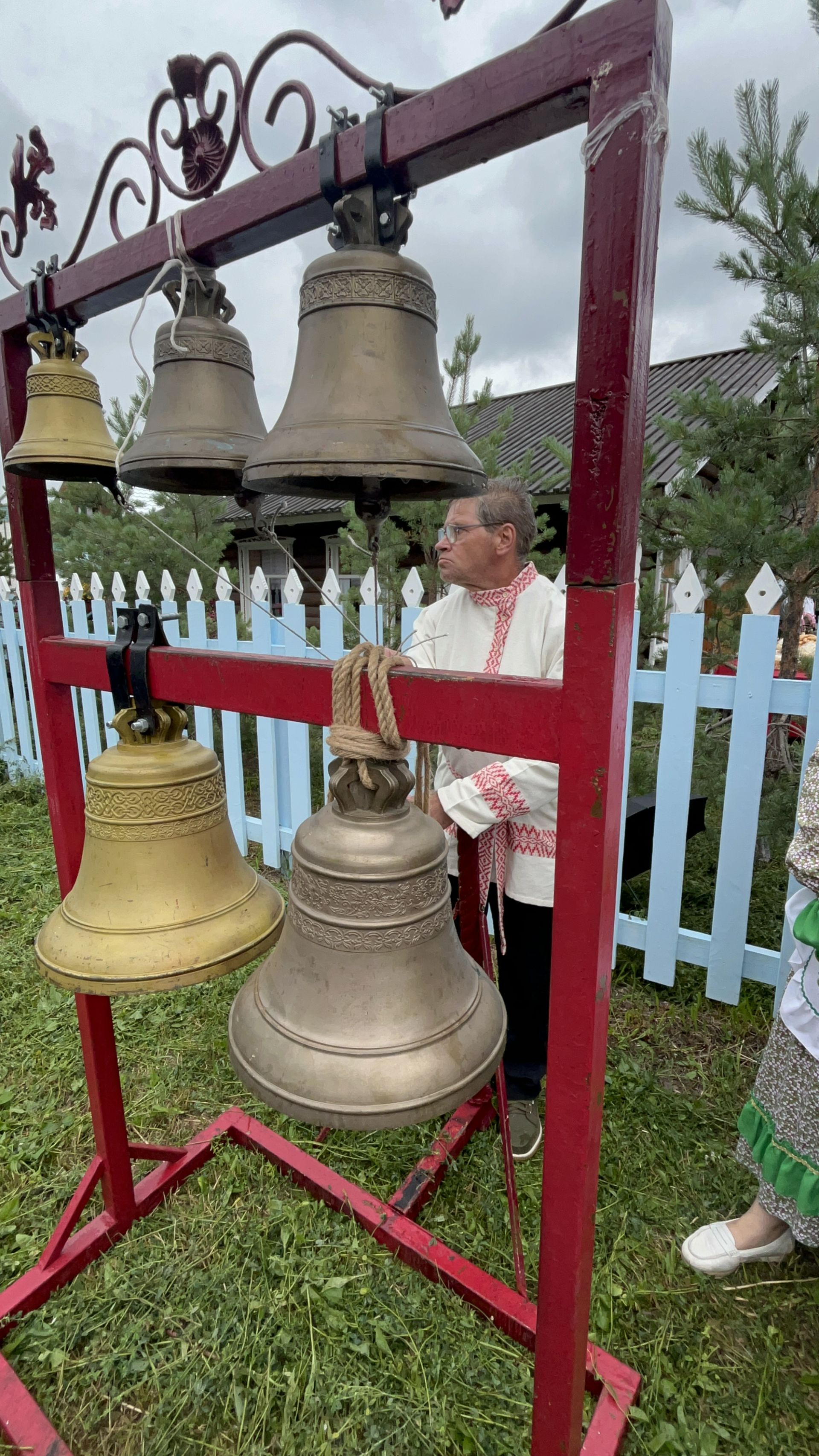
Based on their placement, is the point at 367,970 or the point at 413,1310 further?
the point at 413,1310

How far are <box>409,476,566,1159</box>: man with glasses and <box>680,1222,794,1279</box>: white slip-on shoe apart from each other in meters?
0.59

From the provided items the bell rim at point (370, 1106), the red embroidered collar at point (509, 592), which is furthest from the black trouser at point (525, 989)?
the bell rim at point (370, 1106)

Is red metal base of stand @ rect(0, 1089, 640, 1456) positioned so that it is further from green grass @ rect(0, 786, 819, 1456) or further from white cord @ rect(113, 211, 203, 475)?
white cord @ rect(113, 211, 203, 475)

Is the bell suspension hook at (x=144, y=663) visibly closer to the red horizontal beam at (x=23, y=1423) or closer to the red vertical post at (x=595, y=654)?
the red vertical post at (x=595, y=654)

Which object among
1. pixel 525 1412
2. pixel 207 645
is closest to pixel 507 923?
pixel 525 1412

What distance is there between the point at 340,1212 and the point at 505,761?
4.76ft

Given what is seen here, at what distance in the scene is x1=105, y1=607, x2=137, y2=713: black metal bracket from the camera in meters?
1.37

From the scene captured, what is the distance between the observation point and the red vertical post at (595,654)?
2.61 feet

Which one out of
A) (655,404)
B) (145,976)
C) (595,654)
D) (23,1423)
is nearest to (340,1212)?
(23,1423)

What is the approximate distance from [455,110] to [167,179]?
0.55 meters

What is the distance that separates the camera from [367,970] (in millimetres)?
1101

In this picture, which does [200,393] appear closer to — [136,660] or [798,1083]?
[136,660]

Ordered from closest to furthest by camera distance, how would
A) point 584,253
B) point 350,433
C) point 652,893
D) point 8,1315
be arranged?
point 584,253 → point 350,433 → point 8,1315 → point 652,893

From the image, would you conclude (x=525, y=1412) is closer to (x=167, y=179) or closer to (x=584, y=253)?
(x=584, y=253)
